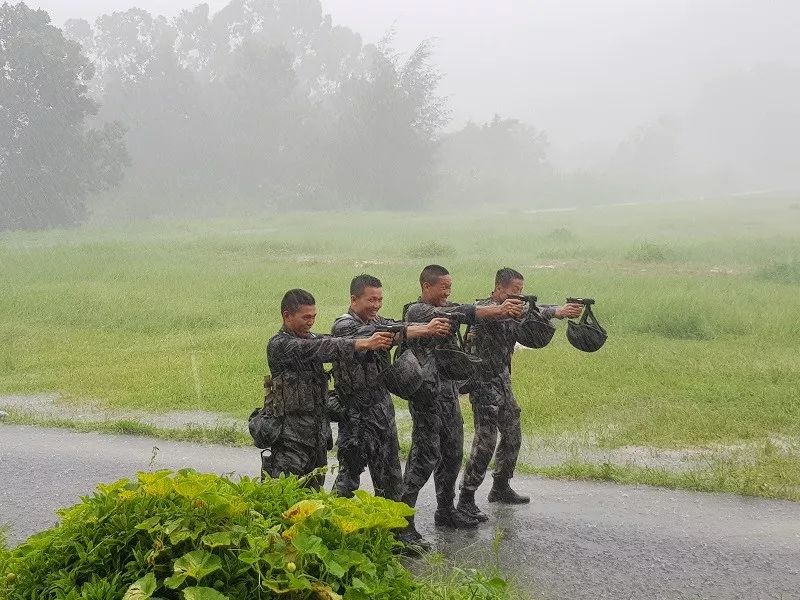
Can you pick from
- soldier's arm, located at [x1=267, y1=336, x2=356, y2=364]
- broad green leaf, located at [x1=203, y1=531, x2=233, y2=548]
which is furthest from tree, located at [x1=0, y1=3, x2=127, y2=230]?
broad green leaf, located at [x1=203, y1=531, x2=233, y2=548]

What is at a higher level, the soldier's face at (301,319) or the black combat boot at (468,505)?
the soldier's face at (301,319)

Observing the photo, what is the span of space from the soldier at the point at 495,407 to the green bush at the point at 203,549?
141 inches

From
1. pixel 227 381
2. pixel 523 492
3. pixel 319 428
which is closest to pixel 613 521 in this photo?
pixel 523 492

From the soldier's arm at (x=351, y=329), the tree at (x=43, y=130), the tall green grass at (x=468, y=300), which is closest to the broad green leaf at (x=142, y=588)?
the soldier's arm at (x=351, y=329)

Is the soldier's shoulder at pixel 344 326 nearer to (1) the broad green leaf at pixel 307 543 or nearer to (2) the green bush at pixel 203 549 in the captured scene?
(2) the green bush at pixel 203 549

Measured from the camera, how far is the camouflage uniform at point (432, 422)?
5789 mm

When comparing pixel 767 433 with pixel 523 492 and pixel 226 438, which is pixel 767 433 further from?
pixel 226 438

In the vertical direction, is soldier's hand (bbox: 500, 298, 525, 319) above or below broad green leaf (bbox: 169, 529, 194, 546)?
above

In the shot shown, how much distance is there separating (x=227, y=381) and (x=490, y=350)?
5.74m

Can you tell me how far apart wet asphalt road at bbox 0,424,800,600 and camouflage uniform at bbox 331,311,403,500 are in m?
0.70

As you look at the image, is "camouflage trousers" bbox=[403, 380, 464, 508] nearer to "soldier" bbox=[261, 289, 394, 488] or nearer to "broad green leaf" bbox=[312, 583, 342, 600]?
"soldier" bbox=[261, 289, 394, 488]

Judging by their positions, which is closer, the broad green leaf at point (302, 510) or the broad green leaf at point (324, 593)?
the broad green leaf at point (324, 593)

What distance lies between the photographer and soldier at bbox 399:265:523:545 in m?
→ 5.79

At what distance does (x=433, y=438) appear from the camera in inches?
230
